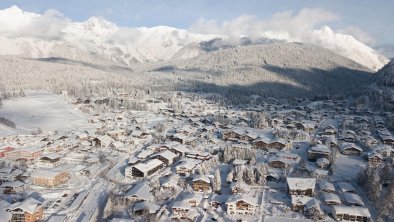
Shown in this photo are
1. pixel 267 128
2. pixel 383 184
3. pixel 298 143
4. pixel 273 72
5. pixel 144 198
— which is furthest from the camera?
pixel 273 72

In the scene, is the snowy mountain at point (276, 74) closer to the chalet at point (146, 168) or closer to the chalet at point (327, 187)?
the chalet at point (146, 168)

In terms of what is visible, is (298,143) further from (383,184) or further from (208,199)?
(208,199)

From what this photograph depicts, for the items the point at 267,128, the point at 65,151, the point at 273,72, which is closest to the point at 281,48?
the point at 273,72

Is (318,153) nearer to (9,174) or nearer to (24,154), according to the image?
(9,174)

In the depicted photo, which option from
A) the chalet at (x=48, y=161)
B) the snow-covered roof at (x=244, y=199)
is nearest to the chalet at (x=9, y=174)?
the chalet at (x=48, y=161)

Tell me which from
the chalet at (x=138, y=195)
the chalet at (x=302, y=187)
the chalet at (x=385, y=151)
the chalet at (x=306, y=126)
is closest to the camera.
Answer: the chalet at (x=138, y=195)
